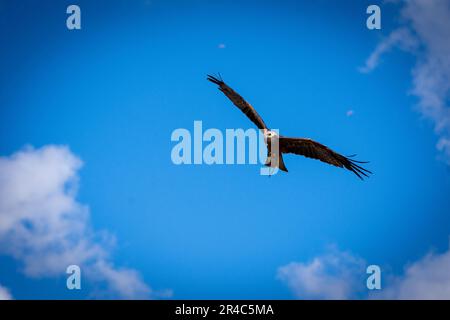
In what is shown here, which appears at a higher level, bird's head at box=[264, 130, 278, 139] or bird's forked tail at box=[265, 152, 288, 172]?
bird's head at box=[264, 130, 278, 139]

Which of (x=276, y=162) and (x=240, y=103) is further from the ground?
(x=240, y=103)

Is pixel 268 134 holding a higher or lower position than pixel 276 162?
higher

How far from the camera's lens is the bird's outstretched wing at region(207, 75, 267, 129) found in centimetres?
1942

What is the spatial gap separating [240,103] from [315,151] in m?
3.24

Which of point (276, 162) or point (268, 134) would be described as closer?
point (268, 134)

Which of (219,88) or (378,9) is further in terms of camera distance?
(378,9)

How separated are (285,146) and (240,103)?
7.47 ft

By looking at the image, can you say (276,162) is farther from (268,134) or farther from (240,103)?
(240,103)

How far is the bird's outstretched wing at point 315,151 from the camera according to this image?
2027 centimetres

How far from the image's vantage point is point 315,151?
2070 cm
